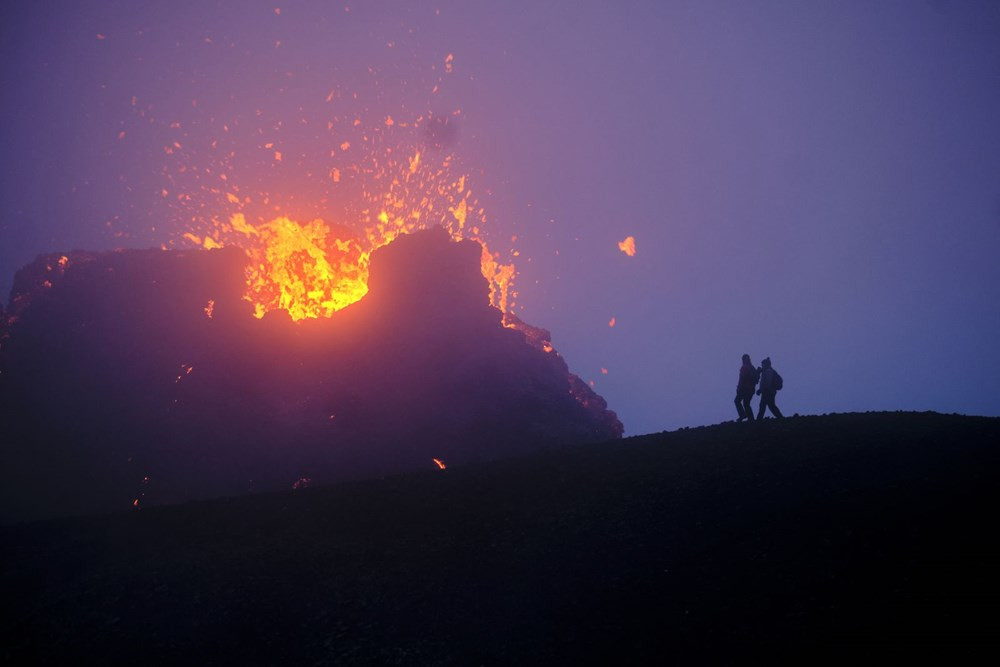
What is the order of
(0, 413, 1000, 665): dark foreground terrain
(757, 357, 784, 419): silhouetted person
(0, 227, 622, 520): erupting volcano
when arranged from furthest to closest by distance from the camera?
(0, 227, 622, 520): erupting volcano, (757, 357, 784, 419): silhouetted person, (0, 413, 1000, 665): dark foreground terrain

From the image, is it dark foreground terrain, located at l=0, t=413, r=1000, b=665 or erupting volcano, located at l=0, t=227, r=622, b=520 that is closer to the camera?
dark foreground terrain, located at l=0, t=413, r=1000, b=665

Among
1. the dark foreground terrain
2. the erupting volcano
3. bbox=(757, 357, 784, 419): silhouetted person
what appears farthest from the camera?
the erupting volcano

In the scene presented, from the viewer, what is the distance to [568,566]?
10891 mm

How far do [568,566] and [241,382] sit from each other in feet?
164

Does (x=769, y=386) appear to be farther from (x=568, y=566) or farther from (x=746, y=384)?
(x=568, y=566)

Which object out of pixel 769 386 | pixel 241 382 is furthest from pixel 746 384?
pixel 241 382

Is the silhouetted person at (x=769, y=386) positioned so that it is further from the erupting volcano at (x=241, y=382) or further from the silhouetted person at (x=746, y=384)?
the erupting volcano at (x=241, y=382)

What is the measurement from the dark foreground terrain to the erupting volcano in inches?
1198

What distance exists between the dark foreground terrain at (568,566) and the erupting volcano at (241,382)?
30424 millimetres

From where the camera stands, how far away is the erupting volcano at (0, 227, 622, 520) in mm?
44969

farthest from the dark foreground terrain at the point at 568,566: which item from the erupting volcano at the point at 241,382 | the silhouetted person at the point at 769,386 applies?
the erupting volcano at the point at 241,382

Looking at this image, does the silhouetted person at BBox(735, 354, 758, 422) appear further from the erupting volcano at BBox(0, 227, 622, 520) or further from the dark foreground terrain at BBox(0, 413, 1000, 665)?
the erupting volcano at BBox(0, 227, 622, 520)

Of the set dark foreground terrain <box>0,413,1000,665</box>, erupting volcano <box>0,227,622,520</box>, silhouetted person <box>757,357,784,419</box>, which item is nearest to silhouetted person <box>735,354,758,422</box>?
silhouetted person <box>757,357,784,419</box>

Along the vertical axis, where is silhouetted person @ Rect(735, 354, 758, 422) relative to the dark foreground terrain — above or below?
above
